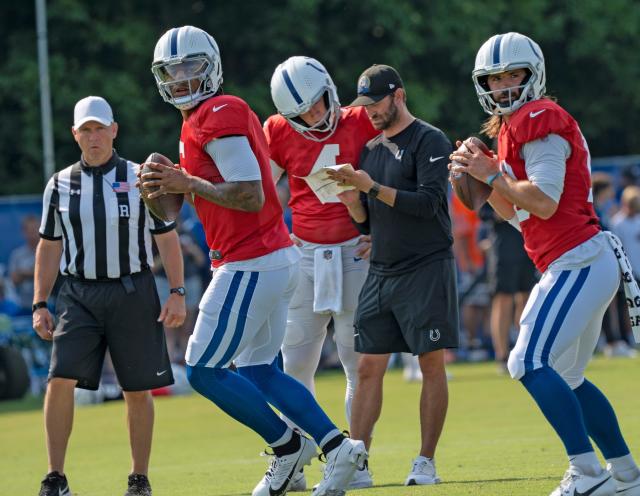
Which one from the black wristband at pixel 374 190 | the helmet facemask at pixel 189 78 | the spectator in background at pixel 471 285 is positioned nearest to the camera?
the helmet facemask at pixel 189 78

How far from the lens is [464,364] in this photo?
1717 centimetres

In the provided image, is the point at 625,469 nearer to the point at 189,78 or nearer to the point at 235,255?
the point at 235,255

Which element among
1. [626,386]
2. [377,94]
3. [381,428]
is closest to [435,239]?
[377,94]

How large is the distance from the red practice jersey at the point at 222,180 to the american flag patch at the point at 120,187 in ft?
3.85

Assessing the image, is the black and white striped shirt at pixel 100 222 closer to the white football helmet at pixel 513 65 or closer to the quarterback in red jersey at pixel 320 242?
the quarterback in red jersey at pixel 320 242

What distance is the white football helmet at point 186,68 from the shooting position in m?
6.84

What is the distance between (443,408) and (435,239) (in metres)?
0.99

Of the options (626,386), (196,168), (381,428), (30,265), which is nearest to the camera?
(196,168)

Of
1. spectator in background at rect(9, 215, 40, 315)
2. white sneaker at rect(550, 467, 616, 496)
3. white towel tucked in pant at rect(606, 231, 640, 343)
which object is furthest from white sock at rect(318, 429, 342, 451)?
spectator in background at rect(9, 215, 40, 315)

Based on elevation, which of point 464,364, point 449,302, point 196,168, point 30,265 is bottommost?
point 464,364

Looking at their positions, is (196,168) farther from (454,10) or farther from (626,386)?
(454,10)

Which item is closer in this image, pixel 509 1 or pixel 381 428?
pixel 381 428

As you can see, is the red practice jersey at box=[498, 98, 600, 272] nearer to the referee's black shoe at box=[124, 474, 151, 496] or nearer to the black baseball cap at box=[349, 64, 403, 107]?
the black baseball cap at box=[349, 64, 403, 107]

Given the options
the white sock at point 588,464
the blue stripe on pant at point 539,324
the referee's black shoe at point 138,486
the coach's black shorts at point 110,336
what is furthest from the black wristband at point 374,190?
the referee's black shoe at point 138,486
